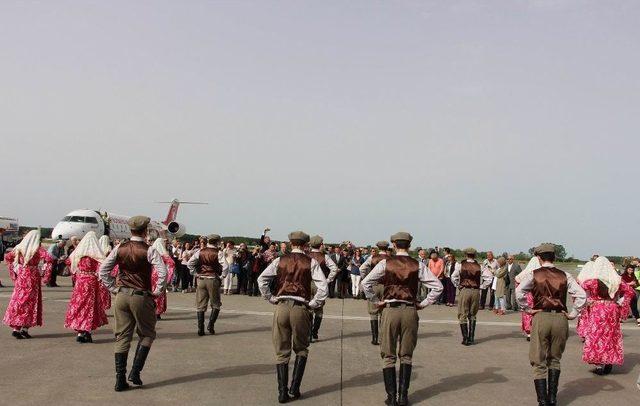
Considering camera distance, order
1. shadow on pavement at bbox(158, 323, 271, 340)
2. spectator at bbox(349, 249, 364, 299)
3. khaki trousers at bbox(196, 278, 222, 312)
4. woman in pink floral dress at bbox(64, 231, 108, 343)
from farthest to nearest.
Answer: spectator at bbox(349, 249, 364, 299)
khaki trousers at bbox(196, 278, 222, 312)
shadow on pavement at bbox(158, 323, 271, 340)
woman in pink floral dress at bbox(64, 231, 108, 343)

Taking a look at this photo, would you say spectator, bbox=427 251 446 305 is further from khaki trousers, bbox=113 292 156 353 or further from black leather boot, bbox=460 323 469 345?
khaki trousers, bbox=113 292 156 353

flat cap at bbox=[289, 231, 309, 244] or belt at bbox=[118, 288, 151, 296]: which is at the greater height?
flat cap at bbox=[289, 231, 309, 244]

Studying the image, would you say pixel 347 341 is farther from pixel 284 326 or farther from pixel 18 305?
pixel 18 305

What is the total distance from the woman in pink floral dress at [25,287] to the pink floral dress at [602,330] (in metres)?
9.54

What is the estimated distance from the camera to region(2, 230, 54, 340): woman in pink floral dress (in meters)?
9.52

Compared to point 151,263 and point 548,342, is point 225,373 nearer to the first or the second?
point 151,263

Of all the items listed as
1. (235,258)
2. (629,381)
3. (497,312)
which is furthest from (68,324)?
(497,312)

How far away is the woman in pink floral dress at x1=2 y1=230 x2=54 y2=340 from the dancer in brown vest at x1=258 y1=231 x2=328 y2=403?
558cm

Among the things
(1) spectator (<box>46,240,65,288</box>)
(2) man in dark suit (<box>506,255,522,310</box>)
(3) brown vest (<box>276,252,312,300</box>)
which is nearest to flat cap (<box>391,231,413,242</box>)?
(3) brown vest (<box>276,252,312,300</box>)

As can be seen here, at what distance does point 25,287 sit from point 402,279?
728 centimetres

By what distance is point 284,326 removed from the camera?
643 centimetres

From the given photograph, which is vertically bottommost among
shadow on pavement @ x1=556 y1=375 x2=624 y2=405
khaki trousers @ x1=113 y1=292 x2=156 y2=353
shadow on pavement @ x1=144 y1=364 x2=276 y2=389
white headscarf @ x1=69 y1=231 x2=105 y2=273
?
shadow on pavement @ x1=556 y1=375 x2=624 y2=405

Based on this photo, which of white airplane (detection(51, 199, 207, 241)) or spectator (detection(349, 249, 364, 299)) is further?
white airplane (detection(51, 199, 207, 241))

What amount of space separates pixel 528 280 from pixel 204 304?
21.6 ft
